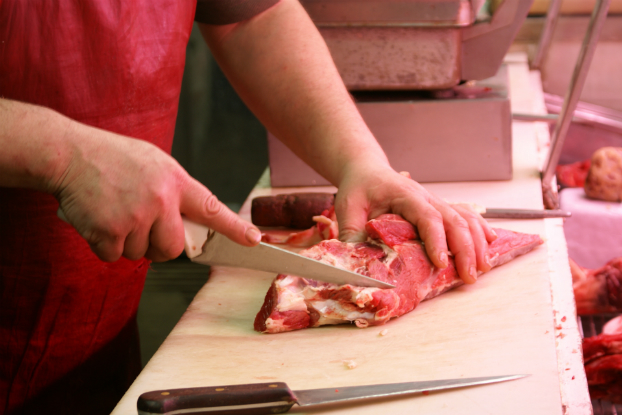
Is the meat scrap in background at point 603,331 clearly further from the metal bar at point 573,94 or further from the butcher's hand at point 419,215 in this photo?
the butcher's hand at point 419,215

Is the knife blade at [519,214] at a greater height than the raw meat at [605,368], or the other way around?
the knife blade at [519,214]

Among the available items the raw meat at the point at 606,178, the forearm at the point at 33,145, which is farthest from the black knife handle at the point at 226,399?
the raw meat at the point at 606,178

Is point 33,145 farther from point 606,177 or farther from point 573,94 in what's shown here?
point 606,177

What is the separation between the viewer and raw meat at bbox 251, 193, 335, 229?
2.33m

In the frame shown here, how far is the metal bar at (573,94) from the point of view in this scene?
8.20 feet

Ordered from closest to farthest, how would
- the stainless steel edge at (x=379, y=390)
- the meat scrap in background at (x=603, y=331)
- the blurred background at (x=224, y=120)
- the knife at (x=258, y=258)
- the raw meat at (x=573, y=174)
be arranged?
the stainless steel edge at (x=379, y=390) < the knife at (x=258, y=258) < the meat scrap in background at (x=603, y=331) < the raw meat at (x=573, y=174) < the blurred background at (x=224, y=120)

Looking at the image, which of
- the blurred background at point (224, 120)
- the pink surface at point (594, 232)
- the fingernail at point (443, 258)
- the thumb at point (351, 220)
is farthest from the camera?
the blurred background at point (224, 120)

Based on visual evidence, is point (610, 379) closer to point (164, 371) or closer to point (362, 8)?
point (164, 371)

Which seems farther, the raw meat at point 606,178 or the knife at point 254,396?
the raw meat at point 606,178

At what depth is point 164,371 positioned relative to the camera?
55.6 inches

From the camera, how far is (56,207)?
67.2 inches

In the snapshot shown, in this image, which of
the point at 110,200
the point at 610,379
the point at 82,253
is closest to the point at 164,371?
the point at 110,200

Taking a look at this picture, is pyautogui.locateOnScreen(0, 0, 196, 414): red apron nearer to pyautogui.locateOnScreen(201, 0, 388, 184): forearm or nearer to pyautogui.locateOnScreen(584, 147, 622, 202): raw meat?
pyautogui.locateOnScreen(201, 0, 388, 184): forearm

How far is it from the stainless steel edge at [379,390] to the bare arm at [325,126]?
0.45 meters
